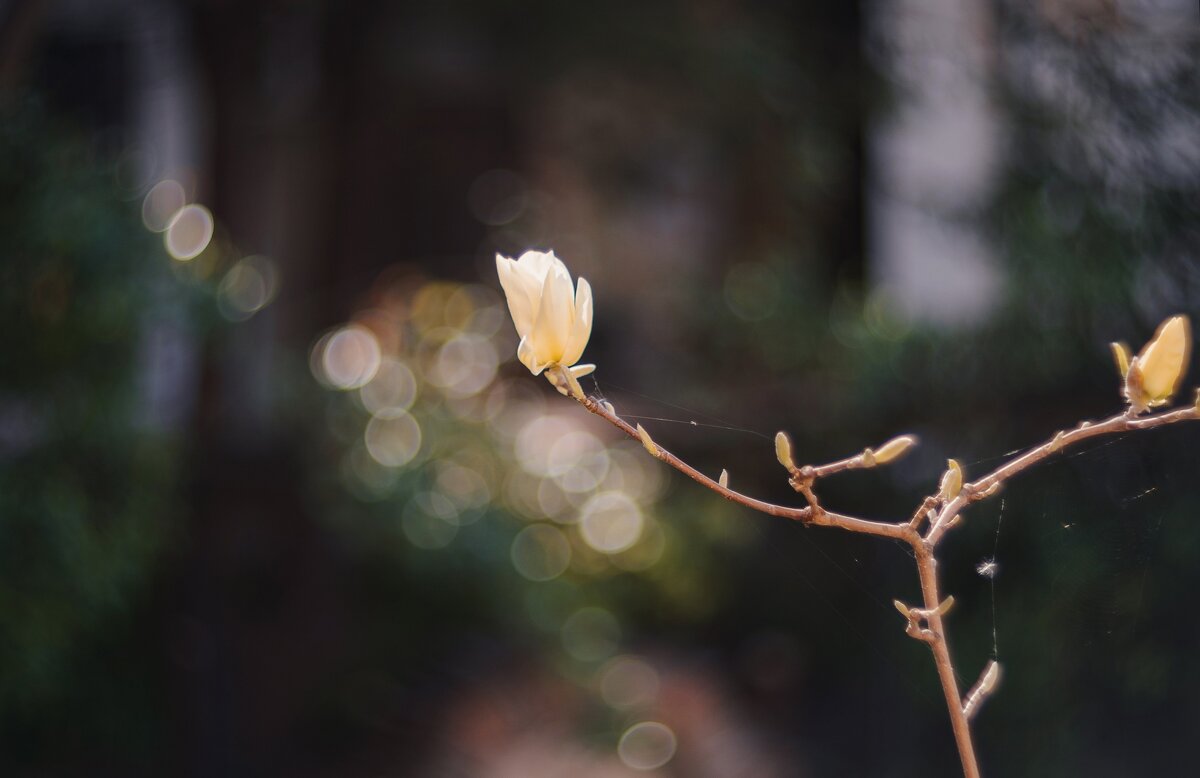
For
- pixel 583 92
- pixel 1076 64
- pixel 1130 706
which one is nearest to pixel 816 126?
pixel 1076 64

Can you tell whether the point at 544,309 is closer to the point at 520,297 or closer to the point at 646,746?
the point at 520,297

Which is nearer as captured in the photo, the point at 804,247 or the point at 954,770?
the point at 954,770

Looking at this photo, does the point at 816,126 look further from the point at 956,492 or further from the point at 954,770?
the point at 956,492

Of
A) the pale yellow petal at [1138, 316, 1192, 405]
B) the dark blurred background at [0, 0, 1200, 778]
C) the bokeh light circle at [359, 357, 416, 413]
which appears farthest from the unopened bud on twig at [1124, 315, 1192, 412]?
the bokeh light circle at [359, 357, 416, 413]

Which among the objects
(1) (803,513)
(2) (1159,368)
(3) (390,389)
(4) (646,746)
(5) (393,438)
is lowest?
(4) (646,746)

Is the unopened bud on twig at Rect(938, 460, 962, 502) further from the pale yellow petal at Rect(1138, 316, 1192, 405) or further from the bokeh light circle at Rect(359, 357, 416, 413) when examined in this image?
the bokeh light circle at Rect(359, 357, 416, 413)

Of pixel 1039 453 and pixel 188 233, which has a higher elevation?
pixel 188 233

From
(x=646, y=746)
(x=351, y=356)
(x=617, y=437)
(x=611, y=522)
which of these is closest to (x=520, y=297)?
(x=646, y=746)
